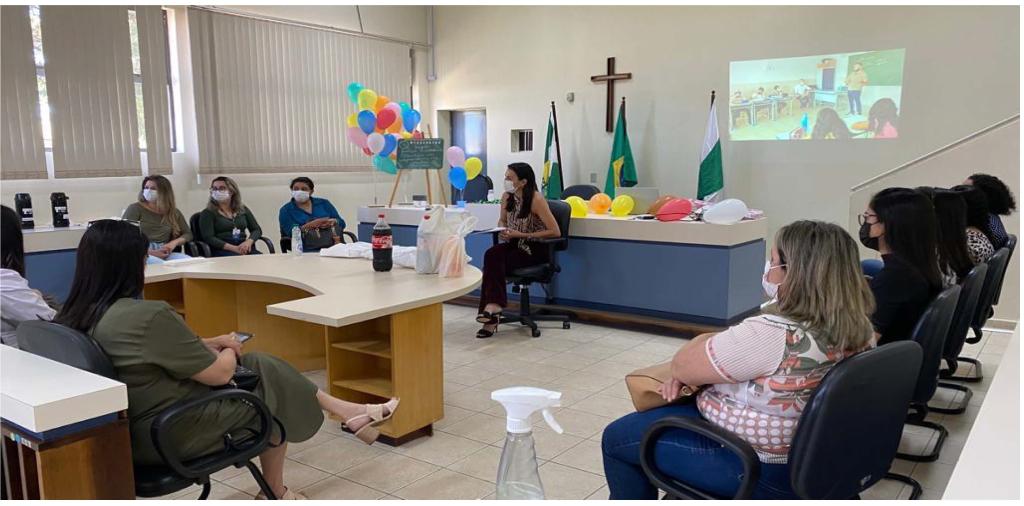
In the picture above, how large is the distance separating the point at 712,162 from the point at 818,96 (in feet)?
3.77

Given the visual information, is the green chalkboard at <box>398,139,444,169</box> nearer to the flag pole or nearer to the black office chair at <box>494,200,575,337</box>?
the black office chair at <box>494,200,575,337</box>

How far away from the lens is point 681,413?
1.95 meters

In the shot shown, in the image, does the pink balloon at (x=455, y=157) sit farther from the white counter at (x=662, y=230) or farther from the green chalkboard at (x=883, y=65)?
the green chalkboard at (x=883, y=65)

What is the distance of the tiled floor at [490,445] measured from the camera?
2.69 meters

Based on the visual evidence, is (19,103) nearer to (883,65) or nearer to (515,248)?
(515,248)

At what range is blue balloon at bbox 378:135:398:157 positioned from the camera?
673 centimetres

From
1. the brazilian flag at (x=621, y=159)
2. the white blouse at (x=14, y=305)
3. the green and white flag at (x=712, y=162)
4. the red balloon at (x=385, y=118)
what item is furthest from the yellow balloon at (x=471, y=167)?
the white blouse at (x=14, y=305)

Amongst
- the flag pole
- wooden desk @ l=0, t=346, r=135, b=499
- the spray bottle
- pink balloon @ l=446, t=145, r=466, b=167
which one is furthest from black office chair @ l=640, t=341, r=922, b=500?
the flag pole

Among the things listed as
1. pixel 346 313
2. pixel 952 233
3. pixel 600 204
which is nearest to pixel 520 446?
A: pixel 346 313

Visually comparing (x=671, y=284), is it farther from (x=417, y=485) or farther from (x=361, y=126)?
(x=361, y=126)

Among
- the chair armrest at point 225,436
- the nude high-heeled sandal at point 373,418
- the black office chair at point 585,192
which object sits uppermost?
the black office chair at point 585,192

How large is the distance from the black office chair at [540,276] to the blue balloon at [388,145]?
2.20 metres

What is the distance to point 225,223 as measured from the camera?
531 cm

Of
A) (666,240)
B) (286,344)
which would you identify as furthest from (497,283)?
(286,344)
